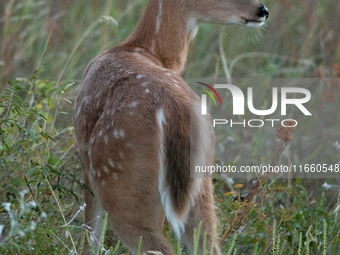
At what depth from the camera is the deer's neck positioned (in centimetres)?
339

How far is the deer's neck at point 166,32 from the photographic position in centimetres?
339

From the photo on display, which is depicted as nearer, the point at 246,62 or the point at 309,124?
the point at 309,124

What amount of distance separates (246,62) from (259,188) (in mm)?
3841

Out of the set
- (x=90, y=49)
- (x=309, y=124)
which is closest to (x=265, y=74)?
(x=309, y=124)

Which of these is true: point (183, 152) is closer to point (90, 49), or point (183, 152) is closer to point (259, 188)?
Answer: point (259, 188)

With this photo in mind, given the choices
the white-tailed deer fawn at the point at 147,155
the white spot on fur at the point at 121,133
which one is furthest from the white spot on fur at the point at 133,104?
the white spot on fur at the point at 121,133

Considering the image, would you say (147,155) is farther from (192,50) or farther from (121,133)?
(192,50)

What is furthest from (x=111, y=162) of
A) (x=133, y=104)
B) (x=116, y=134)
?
(x=133, y=104)

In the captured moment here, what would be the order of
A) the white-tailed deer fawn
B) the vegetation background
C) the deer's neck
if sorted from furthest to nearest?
the vegetation background
the deer's neck
the white-tailed deer fawn

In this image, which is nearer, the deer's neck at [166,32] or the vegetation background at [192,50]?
the deer's neck at [166,32]

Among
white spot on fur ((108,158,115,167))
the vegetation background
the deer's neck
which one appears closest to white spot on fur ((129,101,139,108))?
white spot on fur ((108,158,115,167))

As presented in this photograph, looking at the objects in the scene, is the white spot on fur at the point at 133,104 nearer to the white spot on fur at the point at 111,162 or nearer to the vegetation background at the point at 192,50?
the white spot on fur at the point at 111,162

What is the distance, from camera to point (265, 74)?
6105mm

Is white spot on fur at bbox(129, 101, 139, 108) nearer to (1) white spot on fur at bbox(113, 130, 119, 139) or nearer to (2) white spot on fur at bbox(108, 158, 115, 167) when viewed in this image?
(1) white spot on fur at bbox(113, 130, 119, 139)
